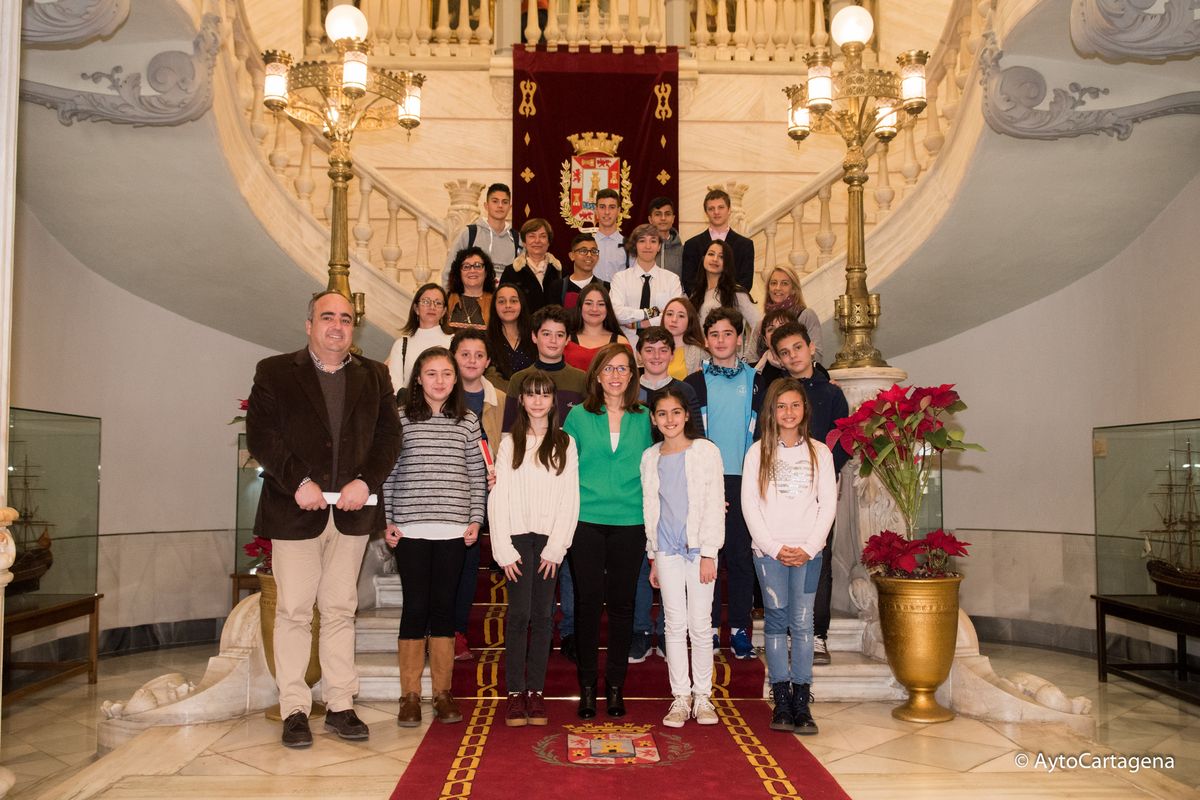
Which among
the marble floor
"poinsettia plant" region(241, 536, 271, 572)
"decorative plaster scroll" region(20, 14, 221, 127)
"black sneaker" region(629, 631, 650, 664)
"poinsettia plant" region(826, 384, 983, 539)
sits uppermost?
"decorative plaster scroll" region(20, 14, 221, 127)

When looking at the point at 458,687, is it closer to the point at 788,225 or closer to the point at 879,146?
the point at 879,146

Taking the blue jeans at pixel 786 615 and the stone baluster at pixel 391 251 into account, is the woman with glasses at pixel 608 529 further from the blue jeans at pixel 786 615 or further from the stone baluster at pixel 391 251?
the stone baluster at pixel 391 251

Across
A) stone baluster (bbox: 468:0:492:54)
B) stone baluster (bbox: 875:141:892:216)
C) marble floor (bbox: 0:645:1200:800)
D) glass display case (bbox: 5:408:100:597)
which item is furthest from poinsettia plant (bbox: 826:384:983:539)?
stone baluster (bbox: 468:0:492:54)

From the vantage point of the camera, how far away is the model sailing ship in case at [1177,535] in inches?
231

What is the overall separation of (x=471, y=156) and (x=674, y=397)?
6458 millimetres

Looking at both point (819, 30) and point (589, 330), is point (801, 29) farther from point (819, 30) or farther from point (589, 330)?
point (589, 330)

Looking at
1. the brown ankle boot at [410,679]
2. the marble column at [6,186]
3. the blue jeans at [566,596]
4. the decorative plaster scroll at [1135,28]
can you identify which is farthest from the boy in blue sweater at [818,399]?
the marble column at [6,186]

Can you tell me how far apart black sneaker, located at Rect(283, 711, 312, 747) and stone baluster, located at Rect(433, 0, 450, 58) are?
299 inches

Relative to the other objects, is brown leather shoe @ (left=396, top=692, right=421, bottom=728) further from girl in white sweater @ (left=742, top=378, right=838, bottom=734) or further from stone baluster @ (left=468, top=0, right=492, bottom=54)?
stone baluster @ (left=468, top=0, right=492, bottom=54)

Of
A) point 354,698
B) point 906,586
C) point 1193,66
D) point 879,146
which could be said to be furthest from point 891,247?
point 354,698

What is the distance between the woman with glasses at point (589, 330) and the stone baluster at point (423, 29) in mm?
5756

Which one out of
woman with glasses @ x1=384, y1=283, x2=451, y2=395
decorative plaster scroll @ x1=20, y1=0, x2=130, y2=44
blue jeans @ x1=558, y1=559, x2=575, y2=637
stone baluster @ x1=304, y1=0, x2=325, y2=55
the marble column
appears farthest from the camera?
stone baluster @ x1=304, y1=0, x2=325, y2=55

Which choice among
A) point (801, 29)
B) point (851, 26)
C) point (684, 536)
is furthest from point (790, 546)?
point (801, 29)

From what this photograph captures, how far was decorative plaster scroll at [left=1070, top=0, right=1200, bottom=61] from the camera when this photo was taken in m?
4.71
